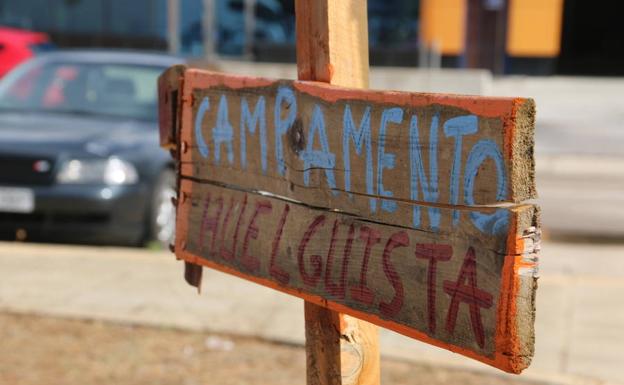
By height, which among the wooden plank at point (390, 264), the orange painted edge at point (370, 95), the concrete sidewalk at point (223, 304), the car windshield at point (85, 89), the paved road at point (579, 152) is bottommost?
the paved road at point (579, 152)

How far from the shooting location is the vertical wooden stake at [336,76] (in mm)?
2525

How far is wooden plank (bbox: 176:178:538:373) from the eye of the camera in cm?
197

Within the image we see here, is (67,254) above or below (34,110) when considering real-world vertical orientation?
below

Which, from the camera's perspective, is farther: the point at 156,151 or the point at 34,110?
the point at 34,110

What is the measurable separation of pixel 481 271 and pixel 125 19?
A: 1137 inches

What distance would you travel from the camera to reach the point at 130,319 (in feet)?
17.0

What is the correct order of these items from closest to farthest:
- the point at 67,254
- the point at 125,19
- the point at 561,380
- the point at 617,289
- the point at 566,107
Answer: the point at 561,380 → the point at 617,289 → the point at 67,254 → the point at 566,107 → the point at 125,19

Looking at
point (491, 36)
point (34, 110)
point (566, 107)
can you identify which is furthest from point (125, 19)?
point (34, 110)

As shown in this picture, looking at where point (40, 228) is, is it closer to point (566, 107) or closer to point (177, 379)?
point (177, 379)

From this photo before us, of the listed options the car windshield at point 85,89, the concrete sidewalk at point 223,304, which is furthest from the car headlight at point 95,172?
the car windshield at point 85,89

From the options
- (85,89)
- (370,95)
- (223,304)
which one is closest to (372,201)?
(370,95)

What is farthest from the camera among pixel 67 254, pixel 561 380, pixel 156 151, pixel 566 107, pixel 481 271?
pixel 566 107

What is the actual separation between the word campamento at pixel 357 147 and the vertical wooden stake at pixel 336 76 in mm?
116

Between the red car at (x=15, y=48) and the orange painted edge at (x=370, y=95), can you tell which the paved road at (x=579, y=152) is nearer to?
the orange painted edge at (x=370, y=95)
